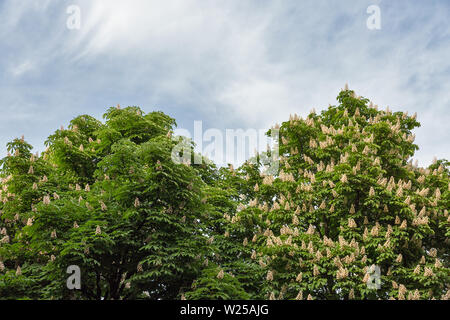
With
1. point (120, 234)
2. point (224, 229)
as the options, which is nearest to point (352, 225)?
point (224, 229)

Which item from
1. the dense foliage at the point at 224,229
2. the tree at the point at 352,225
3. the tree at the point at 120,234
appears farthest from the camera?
the tree at the point at 352,225

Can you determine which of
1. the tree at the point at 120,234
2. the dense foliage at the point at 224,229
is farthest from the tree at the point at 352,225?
the tree at the point at 120,234

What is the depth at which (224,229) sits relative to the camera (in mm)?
17766

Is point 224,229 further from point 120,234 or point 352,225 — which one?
point 120,234

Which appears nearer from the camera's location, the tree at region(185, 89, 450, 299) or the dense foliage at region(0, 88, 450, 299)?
the dense foliage at region(0, 88, 450, 299)

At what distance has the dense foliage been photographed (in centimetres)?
1316

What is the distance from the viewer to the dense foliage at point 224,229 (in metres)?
13.2

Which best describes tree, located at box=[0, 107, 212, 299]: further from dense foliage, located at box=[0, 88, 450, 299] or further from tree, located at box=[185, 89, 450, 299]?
tree, located at box=[185, 89, 450, 299]

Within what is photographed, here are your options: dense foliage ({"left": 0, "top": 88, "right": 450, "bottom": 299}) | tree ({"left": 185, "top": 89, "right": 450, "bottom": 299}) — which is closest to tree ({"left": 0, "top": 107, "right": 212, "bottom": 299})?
dense foliage ({"left": 0, "top": 88, "right": 450, "bottom": 299})

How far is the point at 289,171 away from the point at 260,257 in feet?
16.1

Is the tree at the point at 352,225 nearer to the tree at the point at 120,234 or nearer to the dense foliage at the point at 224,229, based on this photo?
the dense foliage at the point at 224,229

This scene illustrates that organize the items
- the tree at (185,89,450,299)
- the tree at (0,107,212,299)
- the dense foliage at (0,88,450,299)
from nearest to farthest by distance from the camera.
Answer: the tree at (0,107,212,299)
the dense foliage at (0,88,450,299)
the tree at (185,89,450,299)
